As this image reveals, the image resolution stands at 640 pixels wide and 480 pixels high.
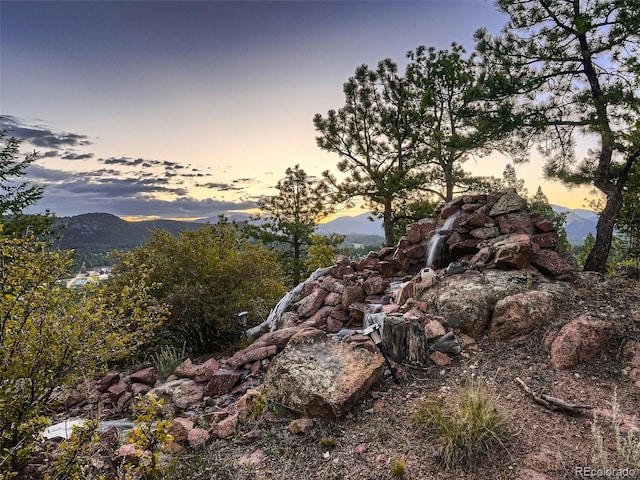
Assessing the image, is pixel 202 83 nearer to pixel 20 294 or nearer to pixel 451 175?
pixel 20 294

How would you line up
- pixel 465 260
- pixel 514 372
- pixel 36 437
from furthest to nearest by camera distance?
1. pixel 465 260
2. pixel 514 372
3. pixel 36 437

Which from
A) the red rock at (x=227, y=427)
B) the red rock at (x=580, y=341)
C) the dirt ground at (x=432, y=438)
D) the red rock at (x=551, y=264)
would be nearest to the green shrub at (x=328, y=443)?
the dirt ground at (x=432, y=438)

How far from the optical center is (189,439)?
375 centimetres

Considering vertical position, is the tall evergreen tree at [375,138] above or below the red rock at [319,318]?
above

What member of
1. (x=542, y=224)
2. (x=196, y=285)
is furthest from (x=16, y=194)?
(x=542, y=224)

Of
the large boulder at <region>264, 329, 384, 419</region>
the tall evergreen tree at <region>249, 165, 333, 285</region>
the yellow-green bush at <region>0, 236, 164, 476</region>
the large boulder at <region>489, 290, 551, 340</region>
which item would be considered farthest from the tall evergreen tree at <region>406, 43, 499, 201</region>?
the yellow-green bush at <region>0, 236, 164, 476</region>

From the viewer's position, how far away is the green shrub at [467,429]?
300 cm

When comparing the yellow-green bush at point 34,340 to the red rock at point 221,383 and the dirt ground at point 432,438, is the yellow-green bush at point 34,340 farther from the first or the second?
the red rock at point 221,383

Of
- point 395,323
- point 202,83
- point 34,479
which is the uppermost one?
point 202,83

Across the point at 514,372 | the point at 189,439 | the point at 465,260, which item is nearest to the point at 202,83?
the point at 465,260

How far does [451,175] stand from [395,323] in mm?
14732

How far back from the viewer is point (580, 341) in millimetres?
4207

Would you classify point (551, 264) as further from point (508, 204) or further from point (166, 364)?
point (166, 364)

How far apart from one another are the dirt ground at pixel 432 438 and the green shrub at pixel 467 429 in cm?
7
